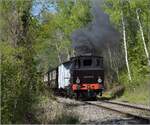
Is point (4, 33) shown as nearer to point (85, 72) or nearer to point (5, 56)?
point (5, 56)

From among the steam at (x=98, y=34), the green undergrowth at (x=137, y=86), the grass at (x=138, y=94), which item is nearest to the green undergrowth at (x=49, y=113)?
the green undergrowth at (x=137, y=86)

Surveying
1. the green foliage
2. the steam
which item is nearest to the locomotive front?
the green foliage

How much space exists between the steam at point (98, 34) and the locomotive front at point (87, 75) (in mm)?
6782

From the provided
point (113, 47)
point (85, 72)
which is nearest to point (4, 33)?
point (85, 72)

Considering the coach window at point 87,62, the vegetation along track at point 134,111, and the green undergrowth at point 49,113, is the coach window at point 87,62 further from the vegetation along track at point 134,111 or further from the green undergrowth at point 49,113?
the green undergrowth at point 49,113

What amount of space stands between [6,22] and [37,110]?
3054mm

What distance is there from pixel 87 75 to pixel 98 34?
14.0 metres

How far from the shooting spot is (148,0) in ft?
124

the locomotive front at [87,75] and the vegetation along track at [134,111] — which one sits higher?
the locomotive front at [87,75]

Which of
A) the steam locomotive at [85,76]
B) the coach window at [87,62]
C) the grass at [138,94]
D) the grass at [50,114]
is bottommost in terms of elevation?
the grass at [50,114]

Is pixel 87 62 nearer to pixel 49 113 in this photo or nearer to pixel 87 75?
pixel 87 75

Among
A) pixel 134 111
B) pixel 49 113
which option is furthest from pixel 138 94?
pixel 49 113

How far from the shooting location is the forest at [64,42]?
14.7m

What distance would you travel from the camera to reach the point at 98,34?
152 feet
